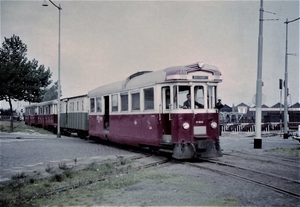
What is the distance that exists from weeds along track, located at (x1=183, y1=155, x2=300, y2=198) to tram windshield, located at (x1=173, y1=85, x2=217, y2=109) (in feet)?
5.97

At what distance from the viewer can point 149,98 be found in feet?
43.8

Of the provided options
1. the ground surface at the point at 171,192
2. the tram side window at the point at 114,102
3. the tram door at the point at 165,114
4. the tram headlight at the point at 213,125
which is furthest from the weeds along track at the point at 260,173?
the tram side window at the point at 114,102

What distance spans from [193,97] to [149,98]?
180 cm

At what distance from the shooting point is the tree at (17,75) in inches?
1311

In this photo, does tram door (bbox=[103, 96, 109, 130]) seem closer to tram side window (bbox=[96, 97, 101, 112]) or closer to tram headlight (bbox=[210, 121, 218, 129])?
tram side window (bbox=[96, 97, 101, 112])

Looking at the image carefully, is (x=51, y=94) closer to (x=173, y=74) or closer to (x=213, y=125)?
(x=173, y=74)

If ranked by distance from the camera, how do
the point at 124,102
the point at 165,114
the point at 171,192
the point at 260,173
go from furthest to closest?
the point at 124,102
the point at 165,114
the point at 260,173
the point at 171,192

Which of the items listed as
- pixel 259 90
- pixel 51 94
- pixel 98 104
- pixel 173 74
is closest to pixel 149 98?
pixel 173 74

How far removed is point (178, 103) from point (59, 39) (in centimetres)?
1898

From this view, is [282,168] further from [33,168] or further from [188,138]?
[33,168]

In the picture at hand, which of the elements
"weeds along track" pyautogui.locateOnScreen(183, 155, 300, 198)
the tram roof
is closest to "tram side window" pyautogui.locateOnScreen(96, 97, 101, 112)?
the tram roof

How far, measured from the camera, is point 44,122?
38.7 m

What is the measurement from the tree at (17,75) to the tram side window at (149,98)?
22661mm

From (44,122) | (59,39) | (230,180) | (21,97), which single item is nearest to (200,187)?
(230,180)
